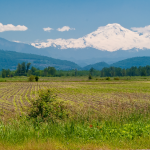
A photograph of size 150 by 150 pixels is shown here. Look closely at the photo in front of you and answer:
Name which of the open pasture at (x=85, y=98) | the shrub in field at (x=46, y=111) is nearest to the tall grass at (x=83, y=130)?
the shrub in field at (x=46, y=111)

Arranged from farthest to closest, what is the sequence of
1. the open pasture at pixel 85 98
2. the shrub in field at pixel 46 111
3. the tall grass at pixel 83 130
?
the open pasture at pixel 85 98 → the shrub in field at pixel 46 111 → the tall grass at pixel 83 130

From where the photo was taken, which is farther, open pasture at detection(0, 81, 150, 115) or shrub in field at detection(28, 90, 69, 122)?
open pasture at detection(0, 81, 150, 115)

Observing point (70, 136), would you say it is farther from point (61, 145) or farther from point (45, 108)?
point (45, 108)

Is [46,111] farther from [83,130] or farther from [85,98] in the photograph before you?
[85,98]

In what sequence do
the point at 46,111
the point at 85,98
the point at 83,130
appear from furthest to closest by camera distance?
1. the point at 85,98
2. the point at 46,111
3. the point at 83,130

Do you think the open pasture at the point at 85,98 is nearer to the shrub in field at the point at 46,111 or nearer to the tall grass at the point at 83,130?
the tall grass at the point at 83,130

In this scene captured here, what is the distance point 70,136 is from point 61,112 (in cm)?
281

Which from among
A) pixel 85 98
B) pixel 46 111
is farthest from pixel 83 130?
pixel 85 98

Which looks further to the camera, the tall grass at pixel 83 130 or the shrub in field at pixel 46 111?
the shrub in field at pixel 46 111

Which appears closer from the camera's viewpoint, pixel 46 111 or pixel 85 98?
pixel 46 111

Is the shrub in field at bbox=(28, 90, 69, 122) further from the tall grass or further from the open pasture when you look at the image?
the open pasture

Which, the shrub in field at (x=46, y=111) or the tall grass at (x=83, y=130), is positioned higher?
the shrub in field at (x=46, y=111)

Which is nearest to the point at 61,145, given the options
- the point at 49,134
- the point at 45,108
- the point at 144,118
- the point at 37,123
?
the point at 49,134

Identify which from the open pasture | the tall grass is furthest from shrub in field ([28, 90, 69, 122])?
the open pasture
